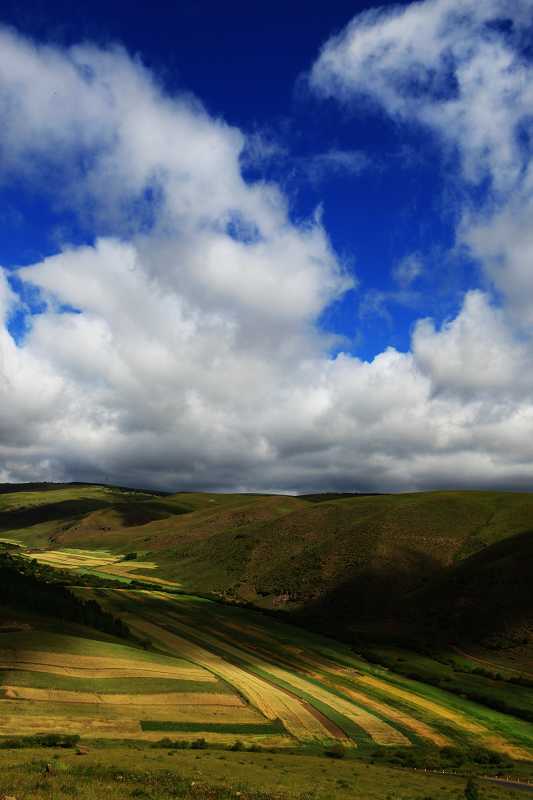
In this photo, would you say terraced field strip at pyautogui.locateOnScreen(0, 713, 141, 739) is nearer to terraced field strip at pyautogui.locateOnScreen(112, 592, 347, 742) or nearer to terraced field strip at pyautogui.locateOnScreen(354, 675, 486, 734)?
terraced field strip at pyautogui.locateOnScreen(112, 592, 347, 742)

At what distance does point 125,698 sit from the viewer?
5428 cm

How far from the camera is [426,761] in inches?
1750

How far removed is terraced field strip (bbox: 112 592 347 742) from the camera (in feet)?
171

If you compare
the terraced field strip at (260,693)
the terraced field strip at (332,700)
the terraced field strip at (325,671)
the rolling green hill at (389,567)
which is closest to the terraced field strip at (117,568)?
the rolling green hill at (389,567)

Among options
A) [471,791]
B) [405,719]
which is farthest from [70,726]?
[405,719]

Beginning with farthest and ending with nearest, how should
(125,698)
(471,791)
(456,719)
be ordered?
(456,719)
(125,698)
(471,791)

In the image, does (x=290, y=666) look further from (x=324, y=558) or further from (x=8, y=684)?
(x=324, y=558)

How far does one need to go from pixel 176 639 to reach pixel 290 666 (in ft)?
65.9

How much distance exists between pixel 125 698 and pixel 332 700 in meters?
25.0

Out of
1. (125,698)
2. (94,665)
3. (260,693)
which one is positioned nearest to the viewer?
(125,698)

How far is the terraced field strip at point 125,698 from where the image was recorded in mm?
50594

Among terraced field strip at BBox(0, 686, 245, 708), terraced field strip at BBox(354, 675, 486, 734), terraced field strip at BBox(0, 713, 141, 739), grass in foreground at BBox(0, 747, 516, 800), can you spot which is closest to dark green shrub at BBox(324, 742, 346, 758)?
grass in foreground at BBox(0, 747, 516, 800)

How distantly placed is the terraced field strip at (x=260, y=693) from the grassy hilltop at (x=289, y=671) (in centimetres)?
32

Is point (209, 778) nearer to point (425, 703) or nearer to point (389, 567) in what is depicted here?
point (425, 703)
